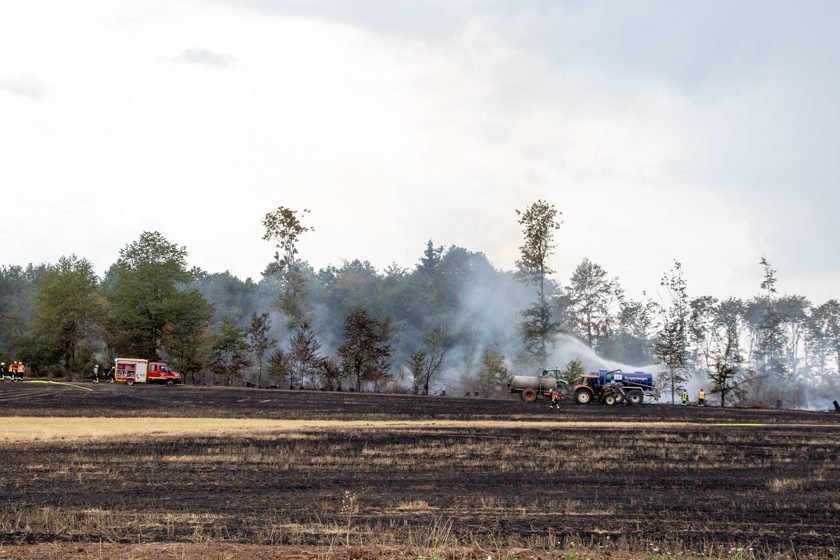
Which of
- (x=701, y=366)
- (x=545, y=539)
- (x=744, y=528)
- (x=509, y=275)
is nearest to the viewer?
(x=545, y=539)

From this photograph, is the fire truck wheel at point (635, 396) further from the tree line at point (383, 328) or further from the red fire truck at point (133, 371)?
the red fire truck at point (133, 371)

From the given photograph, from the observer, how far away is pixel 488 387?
301 ft

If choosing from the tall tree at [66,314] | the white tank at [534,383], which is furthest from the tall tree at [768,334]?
the tall tree at [66,314]

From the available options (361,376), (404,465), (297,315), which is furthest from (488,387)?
(404,465)

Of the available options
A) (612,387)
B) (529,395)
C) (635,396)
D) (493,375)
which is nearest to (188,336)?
(493,375)

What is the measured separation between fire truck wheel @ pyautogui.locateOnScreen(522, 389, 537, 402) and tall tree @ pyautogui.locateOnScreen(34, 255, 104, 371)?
188ft

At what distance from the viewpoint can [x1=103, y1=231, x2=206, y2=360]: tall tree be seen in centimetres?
9683

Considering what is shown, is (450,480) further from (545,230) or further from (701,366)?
(701,366)

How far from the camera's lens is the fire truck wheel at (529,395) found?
6862 centimetres

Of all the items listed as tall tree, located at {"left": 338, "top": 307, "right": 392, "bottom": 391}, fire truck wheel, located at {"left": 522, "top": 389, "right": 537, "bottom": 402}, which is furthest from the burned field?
tall tree, located at {"left": 338, "top": 307, "right": 392, "bottom": 391}

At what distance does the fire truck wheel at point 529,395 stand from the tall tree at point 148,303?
45.2 meters

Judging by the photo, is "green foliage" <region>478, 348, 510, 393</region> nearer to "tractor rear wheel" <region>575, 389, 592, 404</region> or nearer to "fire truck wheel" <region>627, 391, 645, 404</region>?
"tractor rear wheel" <region>575, 389, 592, 404</region>

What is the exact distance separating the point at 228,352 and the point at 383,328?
60.1 ft

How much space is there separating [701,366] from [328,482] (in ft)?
402
